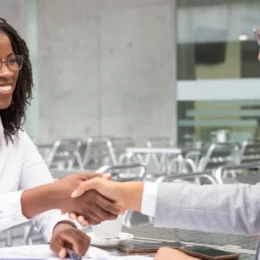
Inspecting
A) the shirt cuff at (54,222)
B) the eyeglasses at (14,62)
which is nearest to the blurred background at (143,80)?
the eyeglasses at (14,62)

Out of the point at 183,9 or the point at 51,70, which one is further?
the point at 51,70

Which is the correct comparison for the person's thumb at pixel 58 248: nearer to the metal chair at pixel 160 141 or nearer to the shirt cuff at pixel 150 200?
the shirt cuff at pixel 150 200

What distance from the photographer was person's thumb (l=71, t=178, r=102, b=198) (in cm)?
147

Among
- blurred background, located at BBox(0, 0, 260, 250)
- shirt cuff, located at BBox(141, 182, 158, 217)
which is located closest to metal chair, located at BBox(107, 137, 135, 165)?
blurred background, located at BBox(0, 0, 260, 250)

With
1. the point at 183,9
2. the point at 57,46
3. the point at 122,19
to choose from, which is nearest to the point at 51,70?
the point at 57,46

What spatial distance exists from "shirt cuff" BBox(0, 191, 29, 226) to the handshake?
12 cm

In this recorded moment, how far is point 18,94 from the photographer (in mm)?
1956

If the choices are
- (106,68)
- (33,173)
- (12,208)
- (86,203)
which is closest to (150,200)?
(86,203)

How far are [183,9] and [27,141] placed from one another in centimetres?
598

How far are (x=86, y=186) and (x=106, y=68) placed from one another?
21.3 feet

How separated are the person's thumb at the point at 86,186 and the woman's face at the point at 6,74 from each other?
45 centimetres

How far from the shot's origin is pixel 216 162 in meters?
6.45

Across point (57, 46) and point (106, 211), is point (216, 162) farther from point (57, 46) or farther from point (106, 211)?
point (106, 211)

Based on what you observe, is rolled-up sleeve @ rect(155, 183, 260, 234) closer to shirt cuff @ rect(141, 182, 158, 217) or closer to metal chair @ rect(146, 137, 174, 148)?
shirt cuff @ rect(141, 182, 158, 217)
